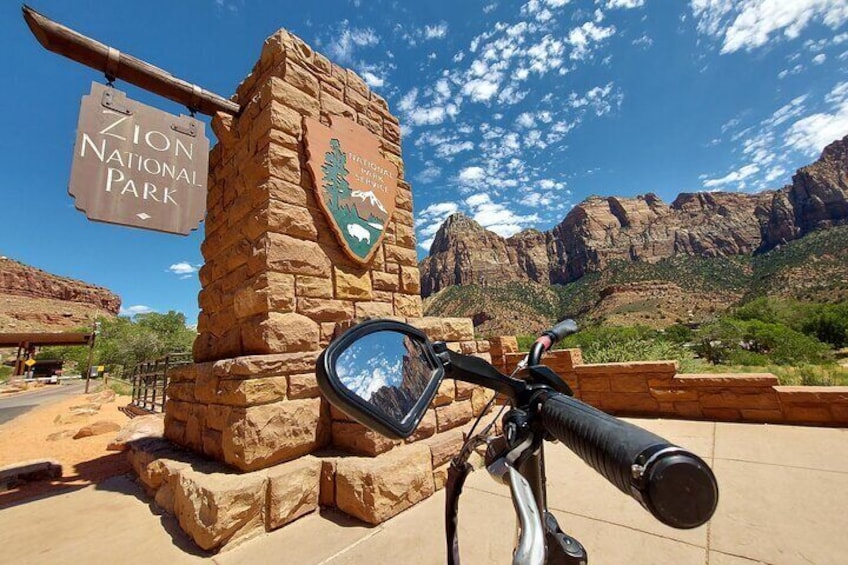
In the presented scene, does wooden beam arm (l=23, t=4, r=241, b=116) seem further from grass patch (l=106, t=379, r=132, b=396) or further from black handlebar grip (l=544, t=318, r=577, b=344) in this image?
grass patch (l=106, t=379, r=132, b=396)

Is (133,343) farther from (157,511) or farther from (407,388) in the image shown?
(407,388)

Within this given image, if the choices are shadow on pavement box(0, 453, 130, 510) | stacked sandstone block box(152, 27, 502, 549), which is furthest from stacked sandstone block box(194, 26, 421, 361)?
shadow on pavement box(0, 453, 130, 510)

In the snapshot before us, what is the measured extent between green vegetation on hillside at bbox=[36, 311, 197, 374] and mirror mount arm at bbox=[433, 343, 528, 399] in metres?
31.0

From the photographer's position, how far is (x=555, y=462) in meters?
3.76

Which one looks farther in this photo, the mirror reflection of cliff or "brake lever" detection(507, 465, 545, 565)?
the mirror reflection of cliff

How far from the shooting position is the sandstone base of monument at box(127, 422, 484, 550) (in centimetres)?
240

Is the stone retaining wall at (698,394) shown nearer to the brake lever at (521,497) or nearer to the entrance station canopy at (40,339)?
the brake lever at (521,497)

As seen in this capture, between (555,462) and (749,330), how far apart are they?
1976cm

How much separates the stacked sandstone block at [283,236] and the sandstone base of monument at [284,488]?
3.03 ft

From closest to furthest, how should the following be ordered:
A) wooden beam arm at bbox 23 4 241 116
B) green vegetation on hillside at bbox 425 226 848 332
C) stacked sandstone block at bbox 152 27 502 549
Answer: stacked sandstone block at bbox 152 27 502 549, wooden beam arm at bbox 23 4 241 116, green vegetation on hillside at bbox 425 226 848 332

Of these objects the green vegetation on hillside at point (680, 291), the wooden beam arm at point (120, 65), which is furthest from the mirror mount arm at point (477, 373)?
the green vegetation on hillside at point (680, 291)

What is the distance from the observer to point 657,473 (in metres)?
0.50

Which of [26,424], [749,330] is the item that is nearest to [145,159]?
→ [26,424]

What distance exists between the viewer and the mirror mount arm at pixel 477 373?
0.88 meters
